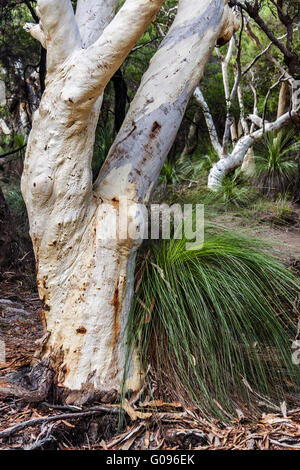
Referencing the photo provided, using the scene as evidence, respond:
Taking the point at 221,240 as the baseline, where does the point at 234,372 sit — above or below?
below

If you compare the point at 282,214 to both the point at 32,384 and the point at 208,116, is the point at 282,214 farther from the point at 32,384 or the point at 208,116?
the point at 32,384

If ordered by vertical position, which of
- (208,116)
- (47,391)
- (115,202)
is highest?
(208,116)

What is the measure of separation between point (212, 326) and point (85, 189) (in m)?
1.15

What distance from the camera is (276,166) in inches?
348

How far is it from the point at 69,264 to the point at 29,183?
0.50 metres

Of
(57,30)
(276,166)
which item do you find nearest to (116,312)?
(57,30)

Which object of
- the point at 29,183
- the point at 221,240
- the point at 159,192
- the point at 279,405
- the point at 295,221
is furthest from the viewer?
the point at 295,221

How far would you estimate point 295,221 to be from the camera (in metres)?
6.68

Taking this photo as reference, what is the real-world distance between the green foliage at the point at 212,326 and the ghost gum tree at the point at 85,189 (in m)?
0.20

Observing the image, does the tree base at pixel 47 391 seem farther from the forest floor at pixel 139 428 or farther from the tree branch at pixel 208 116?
the tree branch at pixel 208 116

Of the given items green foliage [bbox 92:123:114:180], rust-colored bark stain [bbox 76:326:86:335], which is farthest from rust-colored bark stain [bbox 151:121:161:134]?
green foliage [bbox 92:123:114:180]

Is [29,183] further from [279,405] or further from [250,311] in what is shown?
[279,405]

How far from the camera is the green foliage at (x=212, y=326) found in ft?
7.88
